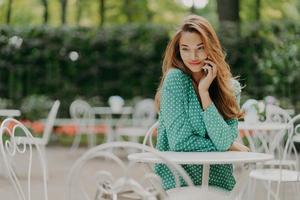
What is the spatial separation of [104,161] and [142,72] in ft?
11.3

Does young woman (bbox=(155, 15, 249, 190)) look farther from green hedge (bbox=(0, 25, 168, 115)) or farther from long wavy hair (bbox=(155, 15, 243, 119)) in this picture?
green hedge (bbox=(0, 25, 168, 115))

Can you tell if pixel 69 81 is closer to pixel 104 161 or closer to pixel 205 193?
pixel 104 161

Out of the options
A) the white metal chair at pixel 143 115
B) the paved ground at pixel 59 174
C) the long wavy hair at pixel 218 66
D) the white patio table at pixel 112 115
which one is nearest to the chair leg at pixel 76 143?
the paved ground at pixel 59 174

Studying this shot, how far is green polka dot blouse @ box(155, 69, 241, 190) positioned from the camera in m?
3.29

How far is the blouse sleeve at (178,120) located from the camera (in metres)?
3.30

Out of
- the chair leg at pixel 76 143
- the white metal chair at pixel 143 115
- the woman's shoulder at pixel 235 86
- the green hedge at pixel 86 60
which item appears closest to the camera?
the woman's shoulder at pixel 235 86

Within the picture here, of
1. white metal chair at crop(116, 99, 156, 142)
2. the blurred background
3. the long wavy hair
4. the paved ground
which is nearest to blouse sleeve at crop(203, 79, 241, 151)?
the long wavy hair

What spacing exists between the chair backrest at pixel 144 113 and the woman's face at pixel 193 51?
9.37 metres

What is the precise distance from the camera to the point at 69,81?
14664mm

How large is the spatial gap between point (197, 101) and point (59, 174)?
248 inches

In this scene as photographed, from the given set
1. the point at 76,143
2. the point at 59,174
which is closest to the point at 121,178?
the point at 59,174

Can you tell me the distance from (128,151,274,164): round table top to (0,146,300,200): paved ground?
95.6 inches

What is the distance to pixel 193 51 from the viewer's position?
3.27m

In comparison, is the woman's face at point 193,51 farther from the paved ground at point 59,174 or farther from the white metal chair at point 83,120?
the white metal chair at point 83,120
